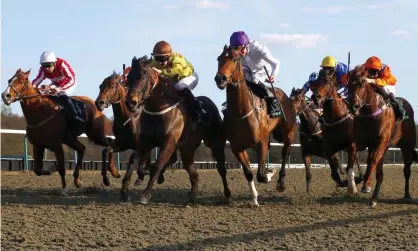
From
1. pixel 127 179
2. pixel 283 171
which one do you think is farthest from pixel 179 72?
pixel 283 171

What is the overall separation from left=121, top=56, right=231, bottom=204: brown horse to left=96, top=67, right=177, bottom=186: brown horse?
0.61 m

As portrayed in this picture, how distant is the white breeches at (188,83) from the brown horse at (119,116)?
105cm

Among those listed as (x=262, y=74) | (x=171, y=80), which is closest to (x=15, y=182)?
(x=171, y=80)

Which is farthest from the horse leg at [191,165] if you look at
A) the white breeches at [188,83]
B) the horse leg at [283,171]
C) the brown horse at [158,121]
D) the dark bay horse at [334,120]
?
the dark bay horse at [334,120]

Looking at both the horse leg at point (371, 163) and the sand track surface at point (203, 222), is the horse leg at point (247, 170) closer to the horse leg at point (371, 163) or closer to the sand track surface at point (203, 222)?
the sand track surface at point (203, 222)

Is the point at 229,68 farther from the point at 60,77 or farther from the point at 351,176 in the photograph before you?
the point at 60,77

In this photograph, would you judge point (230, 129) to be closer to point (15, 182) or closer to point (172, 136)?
point (172, 136)

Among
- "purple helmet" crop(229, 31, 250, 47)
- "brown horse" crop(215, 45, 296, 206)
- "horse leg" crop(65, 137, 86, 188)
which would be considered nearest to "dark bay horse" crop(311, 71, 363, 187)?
"brown horse" crop(215, 45, 296, 206)

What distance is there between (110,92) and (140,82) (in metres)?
1.50

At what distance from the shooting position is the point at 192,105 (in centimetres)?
955

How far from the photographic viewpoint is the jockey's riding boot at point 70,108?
434 inches

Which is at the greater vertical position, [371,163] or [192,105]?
[192,105]

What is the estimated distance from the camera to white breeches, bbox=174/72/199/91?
374 inches

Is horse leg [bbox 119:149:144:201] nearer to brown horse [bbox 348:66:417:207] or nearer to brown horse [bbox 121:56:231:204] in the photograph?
brown horse [bbox 121:56:231:204]
